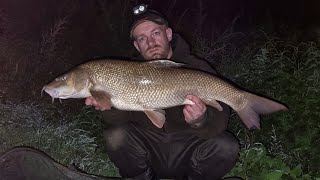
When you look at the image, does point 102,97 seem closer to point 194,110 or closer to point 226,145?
point 194,110

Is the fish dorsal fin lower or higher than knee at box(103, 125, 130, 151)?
higher

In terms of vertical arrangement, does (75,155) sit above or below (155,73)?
below

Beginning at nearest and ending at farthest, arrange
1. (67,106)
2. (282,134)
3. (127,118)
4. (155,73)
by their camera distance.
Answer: (155,73), (127,118), (282,134), (67,106)

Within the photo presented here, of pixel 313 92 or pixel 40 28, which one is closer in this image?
pixel 313 92

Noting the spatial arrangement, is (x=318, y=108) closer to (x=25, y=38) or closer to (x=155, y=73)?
(x=155, y=73)

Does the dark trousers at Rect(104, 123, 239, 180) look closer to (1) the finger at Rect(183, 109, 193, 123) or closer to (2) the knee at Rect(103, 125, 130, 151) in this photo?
(2) the knee at Rect(103, 125, 130, 151)

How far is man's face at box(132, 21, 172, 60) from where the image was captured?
3543 mm

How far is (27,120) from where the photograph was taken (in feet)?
15.8

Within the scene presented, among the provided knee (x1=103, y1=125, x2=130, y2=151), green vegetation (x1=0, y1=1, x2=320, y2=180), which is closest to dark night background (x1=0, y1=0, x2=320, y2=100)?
green vegetation (x1=0, y1=1, x2=320, y2=180)

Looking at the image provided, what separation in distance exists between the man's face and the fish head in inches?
21.7

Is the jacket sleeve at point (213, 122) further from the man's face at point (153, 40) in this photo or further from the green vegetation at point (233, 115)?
the green vegetation at point (233, 115)

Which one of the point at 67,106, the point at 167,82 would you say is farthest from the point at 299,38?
the point at 167,82

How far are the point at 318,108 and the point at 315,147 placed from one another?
15.1 inches

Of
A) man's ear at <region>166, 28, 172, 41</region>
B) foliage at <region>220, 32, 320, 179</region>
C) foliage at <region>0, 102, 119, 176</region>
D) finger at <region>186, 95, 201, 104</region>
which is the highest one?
man's ear at <region>166, 28, 172, 41</region>
